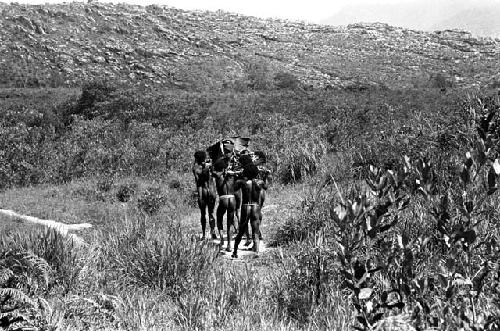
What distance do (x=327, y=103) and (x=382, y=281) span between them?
2725cm

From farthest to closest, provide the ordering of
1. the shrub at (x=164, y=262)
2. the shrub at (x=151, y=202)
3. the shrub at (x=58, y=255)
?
the shrub at (x=151, y=202)
the shrub at (x=164, y=262)
the shrub at (x=58, y=255)

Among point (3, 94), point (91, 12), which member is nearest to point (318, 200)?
point (3, 94)

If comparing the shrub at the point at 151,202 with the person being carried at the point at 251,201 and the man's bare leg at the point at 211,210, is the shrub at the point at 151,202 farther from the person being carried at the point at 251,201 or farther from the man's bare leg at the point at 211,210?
the person being carried at the point at 251,201

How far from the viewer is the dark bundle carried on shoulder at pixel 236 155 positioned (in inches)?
358

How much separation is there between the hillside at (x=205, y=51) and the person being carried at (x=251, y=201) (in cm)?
3756

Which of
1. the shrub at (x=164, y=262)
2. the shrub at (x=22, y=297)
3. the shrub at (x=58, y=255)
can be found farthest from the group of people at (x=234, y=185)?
the shrub at (x=22, y=297)

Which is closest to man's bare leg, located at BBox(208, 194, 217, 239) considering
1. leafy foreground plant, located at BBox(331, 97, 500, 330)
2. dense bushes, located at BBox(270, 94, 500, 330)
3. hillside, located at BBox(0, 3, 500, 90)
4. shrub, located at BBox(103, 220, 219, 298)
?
shrub, located at BBox(103, 220, 219, 298)

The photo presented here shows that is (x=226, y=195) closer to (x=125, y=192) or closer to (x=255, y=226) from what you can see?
(x=255, y=226)

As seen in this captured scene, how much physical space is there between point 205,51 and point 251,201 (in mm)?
66985

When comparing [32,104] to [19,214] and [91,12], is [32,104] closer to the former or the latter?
[19,214]

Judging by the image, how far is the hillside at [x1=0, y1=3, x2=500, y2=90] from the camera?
185ft

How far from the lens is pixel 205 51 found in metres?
73.9

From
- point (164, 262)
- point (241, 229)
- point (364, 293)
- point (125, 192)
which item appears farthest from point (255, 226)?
point (125, 192)

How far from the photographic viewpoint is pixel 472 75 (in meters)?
58.5
